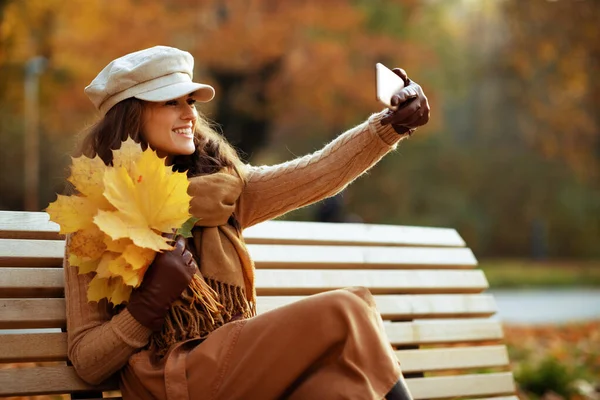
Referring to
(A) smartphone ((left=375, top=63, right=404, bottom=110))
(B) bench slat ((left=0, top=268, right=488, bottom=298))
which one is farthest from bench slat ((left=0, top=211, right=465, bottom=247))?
(A) smartphone ((left=375, top=63, right=404, bottom=110))

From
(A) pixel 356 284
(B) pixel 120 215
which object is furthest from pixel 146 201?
(A) pixel 356 284

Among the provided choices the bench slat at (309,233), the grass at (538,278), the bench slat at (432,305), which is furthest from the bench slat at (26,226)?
the grass at (538,278)

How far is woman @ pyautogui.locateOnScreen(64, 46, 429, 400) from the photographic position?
2.58 metres

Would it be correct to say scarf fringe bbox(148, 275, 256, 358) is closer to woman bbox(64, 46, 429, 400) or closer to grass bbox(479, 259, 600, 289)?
woman bbox(64, 46, 429, 400)

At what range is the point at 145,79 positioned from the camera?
2.93 m

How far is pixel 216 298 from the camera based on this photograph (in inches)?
113

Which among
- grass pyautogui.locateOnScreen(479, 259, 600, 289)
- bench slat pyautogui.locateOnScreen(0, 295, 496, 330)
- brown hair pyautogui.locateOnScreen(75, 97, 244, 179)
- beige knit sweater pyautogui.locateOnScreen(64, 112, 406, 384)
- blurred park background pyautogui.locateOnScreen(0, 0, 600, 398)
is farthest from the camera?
Answer: grass pyautogui.locateOnScreen(479, 259, 600, 289)

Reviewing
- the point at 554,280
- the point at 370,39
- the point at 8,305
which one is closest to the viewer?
the point at 8,305

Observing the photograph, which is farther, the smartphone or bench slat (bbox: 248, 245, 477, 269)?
bench slat (bbox: 248, 245, 477, 269)

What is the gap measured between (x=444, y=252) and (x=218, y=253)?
59.4 inches

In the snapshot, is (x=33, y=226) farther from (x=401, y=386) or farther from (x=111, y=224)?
(x=401, y=386)

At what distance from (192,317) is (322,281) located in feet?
3.08

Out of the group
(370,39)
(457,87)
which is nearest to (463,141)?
(457,87)

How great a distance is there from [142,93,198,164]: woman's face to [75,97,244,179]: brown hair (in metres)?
0.02
